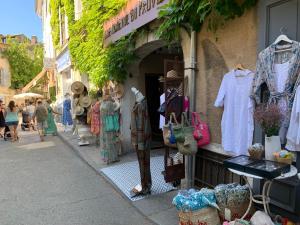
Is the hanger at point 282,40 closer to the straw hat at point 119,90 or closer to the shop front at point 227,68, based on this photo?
the shop front at point 227,68

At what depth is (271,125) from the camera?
3283mm

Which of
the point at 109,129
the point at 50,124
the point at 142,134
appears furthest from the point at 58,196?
the point at 50,124

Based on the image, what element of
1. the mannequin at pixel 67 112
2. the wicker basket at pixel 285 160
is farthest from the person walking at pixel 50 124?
the wicker basket at pixel 285 160

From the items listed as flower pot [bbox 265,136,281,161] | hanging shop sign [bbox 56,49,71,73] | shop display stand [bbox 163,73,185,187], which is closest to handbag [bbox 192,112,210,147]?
shop display stand [bbox 163,73,185,187]

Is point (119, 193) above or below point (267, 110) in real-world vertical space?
below

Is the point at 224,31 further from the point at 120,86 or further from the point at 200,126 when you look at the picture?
the point at 120,86

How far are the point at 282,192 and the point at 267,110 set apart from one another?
2.89 ft

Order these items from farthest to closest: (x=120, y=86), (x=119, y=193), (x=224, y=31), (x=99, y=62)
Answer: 1. (x=99, y=62)
2. (x=120, y=86)
3. (x=119, y=193)
4. (x=224, y=31)

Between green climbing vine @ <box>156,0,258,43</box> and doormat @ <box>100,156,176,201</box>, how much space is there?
104 inches

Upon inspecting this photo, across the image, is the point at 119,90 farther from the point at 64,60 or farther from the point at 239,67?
the point at 64,60

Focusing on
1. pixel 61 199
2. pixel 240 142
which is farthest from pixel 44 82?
pixel 240 142

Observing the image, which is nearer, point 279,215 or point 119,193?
point 279,215

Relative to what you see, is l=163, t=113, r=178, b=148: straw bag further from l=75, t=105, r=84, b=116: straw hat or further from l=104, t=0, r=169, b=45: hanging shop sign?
l=75, t=105, r=84, b=116: straw hat

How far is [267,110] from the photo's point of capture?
10.8 feet
